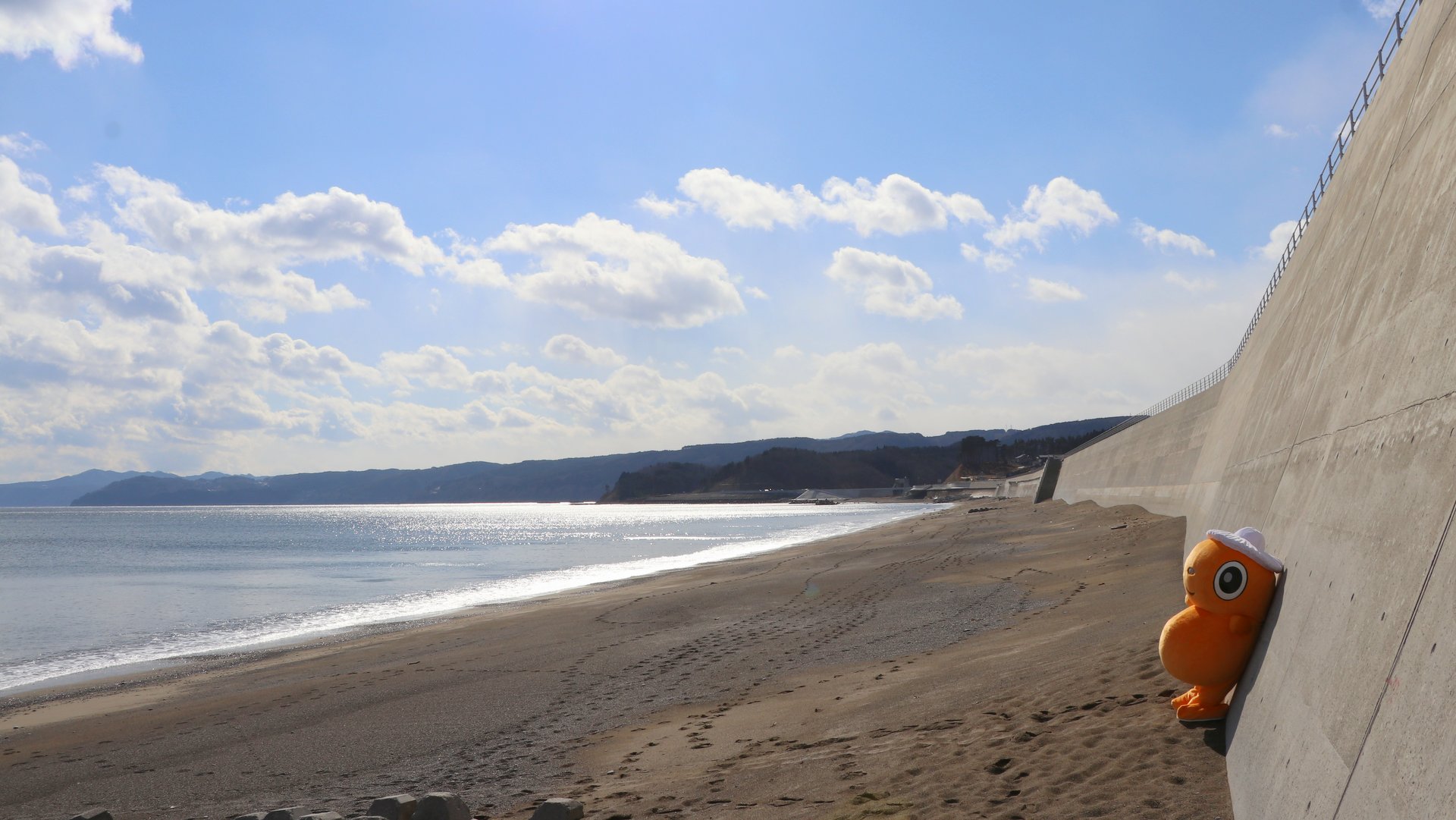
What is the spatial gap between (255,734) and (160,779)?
1.71m

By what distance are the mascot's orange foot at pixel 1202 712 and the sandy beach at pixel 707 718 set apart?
122 millimetres

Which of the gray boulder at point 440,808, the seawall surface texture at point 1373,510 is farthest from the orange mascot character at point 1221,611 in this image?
the gray boulder at point 440,808

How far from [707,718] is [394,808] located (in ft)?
12.7

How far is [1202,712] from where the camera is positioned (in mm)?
5961

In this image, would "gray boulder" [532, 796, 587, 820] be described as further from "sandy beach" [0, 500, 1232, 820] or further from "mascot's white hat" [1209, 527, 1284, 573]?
"mascot's white hat" [1209, 527, 1284, 573]

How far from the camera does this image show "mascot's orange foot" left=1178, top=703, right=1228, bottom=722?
590 cm

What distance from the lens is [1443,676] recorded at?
8.88 ft

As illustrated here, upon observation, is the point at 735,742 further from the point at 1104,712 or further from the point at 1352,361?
the point at 1352,361

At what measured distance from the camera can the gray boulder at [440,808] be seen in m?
6.72

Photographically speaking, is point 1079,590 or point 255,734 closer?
point 255,734

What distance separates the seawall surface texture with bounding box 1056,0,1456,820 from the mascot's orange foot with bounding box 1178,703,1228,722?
0.21m

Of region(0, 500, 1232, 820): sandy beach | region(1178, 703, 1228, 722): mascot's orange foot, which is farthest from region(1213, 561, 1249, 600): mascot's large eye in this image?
region(0, 500, 1232, 820): sandy beach

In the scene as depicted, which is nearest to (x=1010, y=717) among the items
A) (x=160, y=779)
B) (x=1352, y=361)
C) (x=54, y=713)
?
(x=1352, y=361)

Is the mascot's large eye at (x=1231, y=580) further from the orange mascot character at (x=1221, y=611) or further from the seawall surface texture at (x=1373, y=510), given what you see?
the seawall surface texture at (x=1373, y=510)
